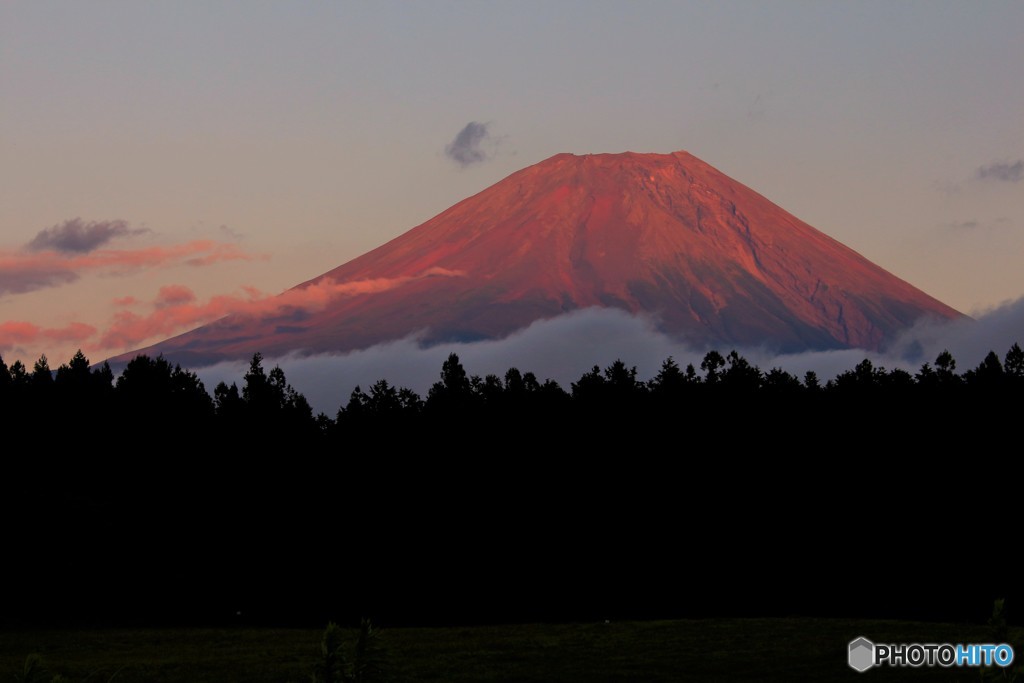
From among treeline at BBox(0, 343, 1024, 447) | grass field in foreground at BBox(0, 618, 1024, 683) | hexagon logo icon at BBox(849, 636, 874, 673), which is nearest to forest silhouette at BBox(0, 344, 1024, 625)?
treeline at BBox(0, 343, 1024, 447)

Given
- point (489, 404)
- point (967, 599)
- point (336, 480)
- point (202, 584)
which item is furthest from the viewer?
point (489, 404)

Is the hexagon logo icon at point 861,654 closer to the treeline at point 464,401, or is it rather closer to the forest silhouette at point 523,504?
the forest silhouette at point 523,504

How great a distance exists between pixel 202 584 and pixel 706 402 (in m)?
35.6

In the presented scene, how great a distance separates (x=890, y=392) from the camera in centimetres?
8694

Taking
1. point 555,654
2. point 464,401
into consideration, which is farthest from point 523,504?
point 555,654

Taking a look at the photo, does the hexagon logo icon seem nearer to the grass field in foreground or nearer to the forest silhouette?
the grass field in foreground

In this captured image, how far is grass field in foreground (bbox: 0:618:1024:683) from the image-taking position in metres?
42.6

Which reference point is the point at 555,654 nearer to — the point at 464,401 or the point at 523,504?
the point at 523,504

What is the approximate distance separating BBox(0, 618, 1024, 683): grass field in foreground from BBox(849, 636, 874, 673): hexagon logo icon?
0.38m

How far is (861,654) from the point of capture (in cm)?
4291

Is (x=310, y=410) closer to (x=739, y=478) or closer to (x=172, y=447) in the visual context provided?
(x=172, y=447)

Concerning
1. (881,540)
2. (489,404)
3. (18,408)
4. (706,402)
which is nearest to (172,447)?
(18,408)

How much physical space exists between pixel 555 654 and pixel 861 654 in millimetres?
10767

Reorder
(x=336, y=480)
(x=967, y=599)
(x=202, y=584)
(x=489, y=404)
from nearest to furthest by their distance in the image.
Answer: (x=967, y=599) < (x=202, y=584) < (x=336, y=480) < (x=489, y=404)
